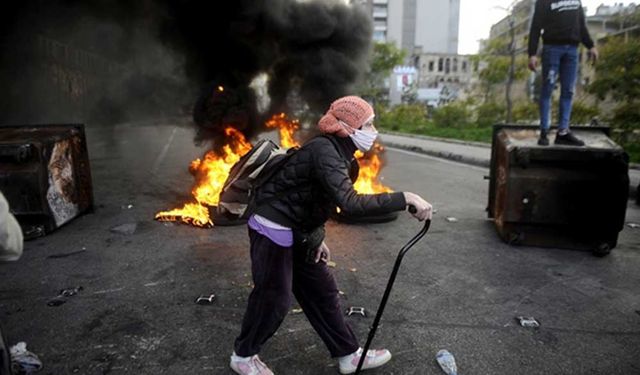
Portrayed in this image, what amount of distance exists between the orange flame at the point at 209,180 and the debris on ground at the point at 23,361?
3197 mm

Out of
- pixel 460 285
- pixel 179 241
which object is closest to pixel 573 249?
pixel 460 285

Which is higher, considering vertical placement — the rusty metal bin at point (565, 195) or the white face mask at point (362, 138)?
the white face mask at point (362, 138)

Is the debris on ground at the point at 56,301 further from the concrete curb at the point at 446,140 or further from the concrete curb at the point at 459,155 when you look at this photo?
the concrete curb at the point at 446,140

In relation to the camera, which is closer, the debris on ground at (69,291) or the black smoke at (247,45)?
the debris on ground at (69,291)

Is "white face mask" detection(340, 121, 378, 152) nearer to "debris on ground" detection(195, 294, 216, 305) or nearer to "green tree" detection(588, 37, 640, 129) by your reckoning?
"debris on ground" detection(195, 294, 216, 305)

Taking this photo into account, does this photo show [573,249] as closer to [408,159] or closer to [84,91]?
[408,159]

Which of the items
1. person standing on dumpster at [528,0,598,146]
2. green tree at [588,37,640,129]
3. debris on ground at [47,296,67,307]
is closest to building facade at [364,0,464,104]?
green tree at [588,37,640,129]

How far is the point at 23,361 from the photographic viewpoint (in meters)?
2.62

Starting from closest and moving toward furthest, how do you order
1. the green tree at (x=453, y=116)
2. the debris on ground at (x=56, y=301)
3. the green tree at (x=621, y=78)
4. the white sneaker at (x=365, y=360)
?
the white sneaker at (x=365, y=360) → the debris on ground at (x=56, y=301) → the green tree at (x=621, y=78) → the green tree at (x=453, y=116)

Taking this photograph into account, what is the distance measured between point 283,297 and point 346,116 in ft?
3.46

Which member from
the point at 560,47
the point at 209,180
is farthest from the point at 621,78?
the point at 209,180

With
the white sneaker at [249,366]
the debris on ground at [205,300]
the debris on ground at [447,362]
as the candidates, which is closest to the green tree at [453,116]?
the debris on ground at [205,300]

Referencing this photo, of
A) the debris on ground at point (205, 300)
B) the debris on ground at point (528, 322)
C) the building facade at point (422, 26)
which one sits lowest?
the debris on ground at point (528, 322)

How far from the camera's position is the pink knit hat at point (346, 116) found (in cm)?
244
